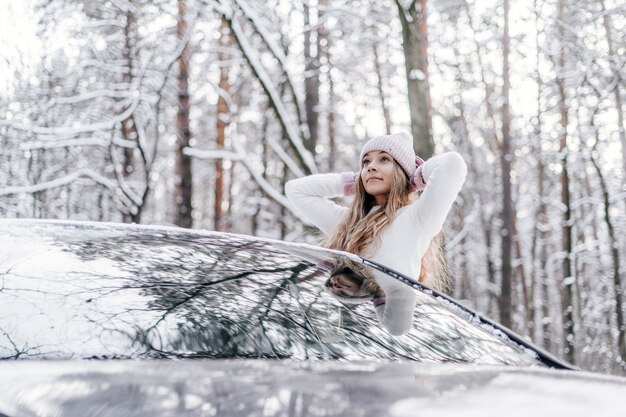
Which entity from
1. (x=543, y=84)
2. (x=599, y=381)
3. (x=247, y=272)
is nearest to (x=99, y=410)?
(x=247, y=272)

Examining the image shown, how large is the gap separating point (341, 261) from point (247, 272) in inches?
16.3

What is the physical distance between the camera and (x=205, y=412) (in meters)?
0.96

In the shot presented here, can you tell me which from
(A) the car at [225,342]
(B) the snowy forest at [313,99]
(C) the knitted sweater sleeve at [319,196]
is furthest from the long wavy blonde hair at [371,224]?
(B) the snowy forest at [313,99]

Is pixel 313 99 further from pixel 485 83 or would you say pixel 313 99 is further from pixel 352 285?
pixel 352 285

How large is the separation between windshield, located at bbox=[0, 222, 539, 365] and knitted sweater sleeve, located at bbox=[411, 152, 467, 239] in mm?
987

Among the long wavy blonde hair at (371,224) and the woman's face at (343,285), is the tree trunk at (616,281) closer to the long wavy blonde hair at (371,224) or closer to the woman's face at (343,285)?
the long wavy blonde hair at (371,224)

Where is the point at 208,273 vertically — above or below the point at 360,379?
above

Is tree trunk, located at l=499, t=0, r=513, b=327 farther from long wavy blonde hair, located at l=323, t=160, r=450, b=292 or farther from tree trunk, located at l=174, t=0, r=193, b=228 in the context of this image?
long wavy blonde hair, located at l=323, t=160, r=450, b=292

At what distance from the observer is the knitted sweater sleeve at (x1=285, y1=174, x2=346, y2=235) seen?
363 centimetres

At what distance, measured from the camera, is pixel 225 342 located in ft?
4.64

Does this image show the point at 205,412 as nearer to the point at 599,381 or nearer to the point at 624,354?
the point at 599,381

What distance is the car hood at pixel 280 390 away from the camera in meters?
0.98

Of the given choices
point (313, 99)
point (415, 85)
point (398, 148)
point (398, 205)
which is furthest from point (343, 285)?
point (313, 99)

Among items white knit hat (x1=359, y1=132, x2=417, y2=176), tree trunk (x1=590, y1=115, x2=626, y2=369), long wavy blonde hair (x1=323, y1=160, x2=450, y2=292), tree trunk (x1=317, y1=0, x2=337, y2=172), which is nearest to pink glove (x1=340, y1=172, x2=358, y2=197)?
long wavy blonde hair (x1=323, y1=160, x2=450, y2=292)
